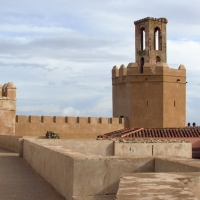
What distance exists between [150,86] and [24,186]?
2295cm

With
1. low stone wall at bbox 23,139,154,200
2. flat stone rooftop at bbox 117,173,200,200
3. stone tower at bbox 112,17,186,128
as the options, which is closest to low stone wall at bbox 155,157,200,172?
low stone wall at bbox 23,139,154,200

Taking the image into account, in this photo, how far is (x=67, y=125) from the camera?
2609cm

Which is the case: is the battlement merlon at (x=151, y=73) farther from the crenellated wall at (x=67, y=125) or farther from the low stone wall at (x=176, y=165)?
the low stone wall at (x=176, y=165)

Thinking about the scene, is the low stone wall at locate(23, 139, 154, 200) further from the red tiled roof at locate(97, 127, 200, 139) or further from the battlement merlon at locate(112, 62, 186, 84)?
the battlement merlon at locate(112, 62, 186, 84)

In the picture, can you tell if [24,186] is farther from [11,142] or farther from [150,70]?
[150,70]

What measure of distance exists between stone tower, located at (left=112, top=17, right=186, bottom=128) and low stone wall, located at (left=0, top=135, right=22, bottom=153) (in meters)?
11.8

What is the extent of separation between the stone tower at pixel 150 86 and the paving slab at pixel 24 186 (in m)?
20.1

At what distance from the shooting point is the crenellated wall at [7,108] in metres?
21.9

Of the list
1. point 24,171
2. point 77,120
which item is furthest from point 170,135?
point 24,171

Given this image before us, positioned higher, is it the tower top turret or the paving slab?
the tower top turret

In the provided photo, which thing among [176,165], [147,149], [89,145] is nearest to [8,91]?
[89,145]

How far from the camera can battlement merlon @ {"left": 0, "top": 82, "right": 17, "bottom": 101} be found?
21891mm

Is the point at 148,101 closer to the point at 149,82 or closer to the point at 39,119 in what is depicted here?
the point at 149,82

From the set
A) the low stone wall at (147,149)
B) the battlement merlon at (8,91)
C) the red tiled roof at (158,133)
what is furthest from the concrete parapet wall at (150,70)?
the low stone wall at (147,149)
